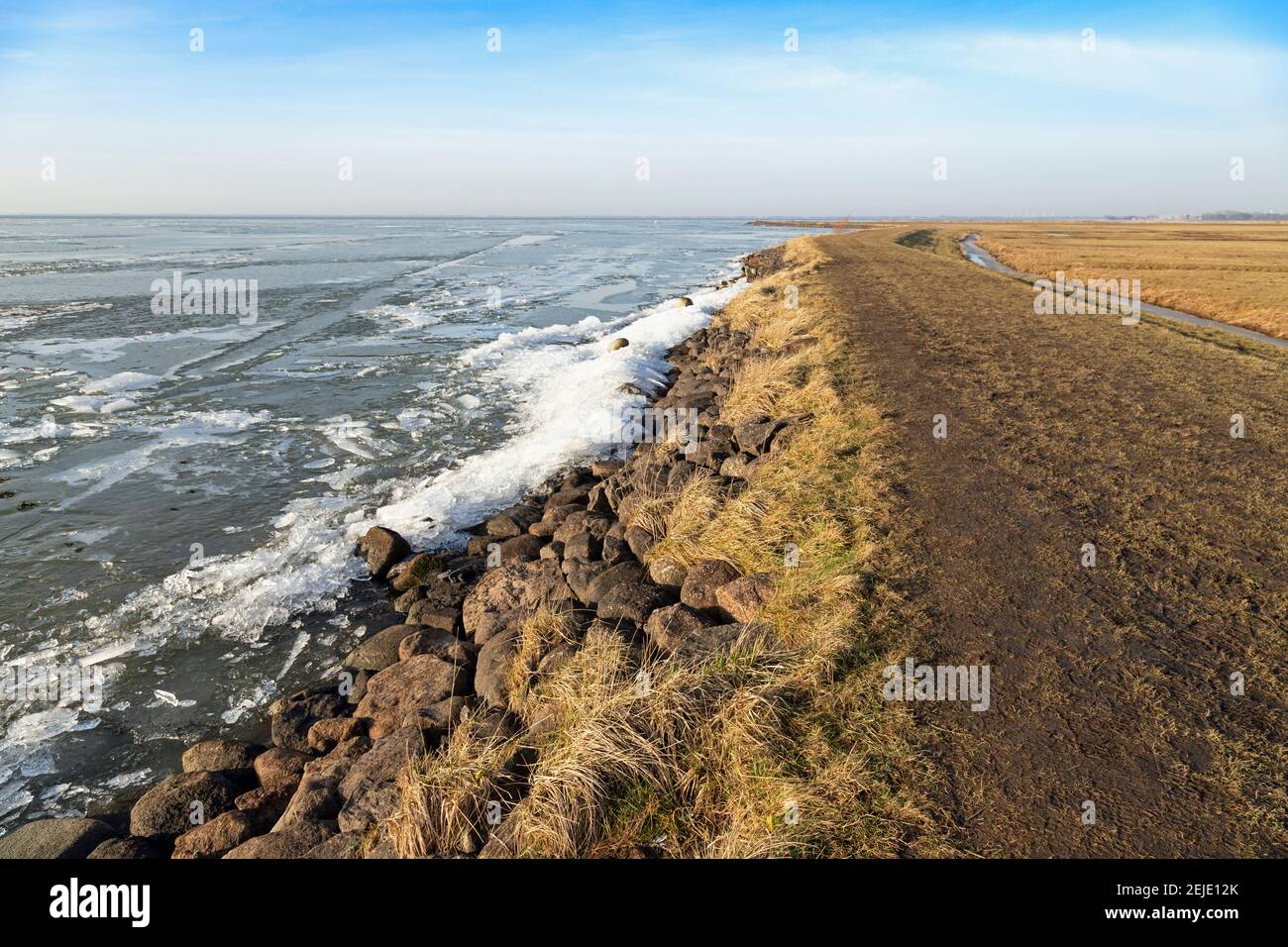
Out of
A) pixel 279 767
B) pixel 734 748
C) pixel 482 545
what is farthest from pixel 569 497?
pixel 734 748

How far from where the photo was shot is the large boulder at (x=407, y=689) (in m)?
5.77

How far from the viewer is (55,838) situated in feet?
15.4

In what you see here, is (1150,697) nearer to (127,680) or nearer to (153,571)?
(127,680)

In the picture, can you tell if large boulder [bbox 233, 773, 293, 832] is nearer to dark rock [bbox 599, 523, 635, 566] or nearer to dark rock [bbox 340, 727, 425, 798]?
dark rock [bbox 340, 727, 425, 798]

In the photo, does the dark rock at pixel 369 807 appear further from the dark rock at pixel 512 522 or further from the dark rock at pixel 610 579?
the dark rock at pixel 512 522

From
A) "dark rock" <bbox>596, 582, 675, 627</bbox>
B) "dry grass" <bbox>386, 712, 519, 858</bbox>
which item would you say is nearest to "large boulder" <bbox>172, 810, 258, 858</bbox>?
"dry grass" <bbox>386, 712, 519, 858</bbox>

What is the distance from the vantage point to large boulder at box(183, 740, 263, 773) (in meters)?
5.57

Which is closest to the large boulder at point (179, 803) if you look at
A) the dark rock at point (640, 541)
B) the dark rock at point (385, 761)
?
the dark rock at point (385, 761)

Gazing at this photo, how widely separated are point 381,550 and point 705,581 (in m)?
4.57

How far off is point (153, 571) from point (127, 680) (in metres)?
2.34
